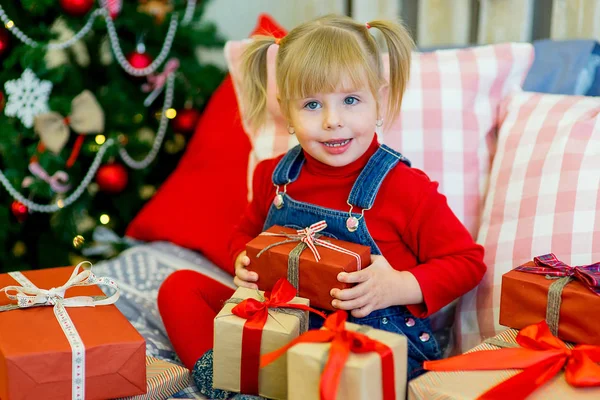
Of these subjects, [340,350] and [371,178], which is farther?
[371,178]

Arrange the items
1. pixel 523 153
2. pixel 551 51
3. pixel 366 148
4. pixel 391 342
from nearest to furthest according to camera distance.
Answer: pixel 391 342 < pixel 366 148 < pixel 523 153 < pixel 551 51

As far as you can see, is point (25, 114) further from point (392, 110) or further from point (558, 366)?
point (558, 366)

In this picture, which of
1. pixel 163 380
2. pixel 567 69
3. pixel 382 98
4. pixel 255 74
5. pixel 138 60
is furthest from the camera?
pixel 138 60

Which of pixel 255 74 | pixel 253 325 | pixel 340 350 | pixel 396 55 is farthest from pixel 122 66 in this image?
pixel 340 350

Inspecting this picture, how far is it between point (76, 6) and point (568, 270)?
1.33 metres

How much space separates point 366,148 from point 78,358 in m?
0.58

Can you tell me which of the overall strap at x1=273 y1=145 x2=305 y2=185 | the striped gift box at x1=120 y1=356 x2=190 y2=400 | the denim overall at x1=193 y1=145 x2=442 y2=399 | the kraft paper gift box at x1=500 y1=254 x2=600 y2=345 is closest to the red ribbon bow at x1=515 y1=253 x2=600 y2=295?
the kraft paper gift box at x1=500 y1=254 x2=600 y2=345

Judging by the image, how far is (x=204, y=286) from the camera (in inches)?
54.2

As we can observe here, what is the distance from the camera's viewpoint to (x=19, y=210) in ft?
5.98

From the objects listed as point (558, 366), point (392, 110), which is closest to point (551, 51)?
point (392, 110)

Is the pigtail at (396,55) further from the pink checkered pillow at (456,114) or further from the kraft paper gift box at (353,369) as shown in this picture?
the kraft paper gift box at (353,369)

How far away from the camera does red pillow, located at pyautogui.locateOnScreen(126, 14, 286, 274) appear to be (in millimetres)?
1726

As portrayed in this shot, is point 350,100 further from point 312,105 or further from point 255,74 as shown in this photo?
point 255,74

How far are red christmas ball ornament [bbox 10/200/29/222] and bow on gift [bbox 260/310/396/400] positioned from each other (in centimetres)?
114
